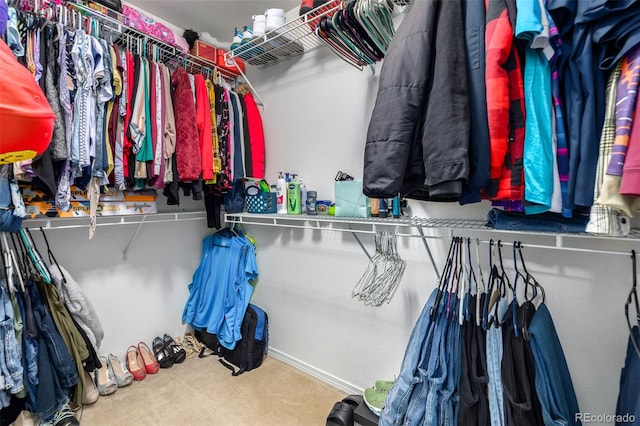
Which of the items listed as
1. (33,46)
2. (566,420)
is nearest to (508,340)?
(566,420)

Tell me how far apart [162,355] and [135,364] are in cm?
16

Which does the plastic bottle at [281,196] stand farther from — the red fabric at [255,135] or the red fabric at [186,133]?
the red fabric at [186,133]

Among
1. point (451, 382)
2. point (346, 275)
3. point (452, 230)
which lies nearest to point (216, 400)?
point (346, 275)

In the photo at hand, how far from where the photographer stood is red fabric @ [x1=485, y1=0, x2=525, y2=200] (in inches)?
32.2

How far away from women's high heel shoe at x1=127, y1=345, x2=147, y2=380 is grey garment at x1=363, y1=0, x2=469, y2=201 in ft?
6.65

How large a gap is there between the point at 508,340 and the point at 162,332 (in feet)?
7.63

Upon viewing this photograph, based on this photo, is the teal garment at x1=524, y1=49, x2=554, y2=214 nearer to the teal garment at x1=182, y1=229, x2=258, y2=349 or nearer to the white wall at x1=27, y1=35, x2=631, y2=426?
the white wall at x1=27, y1=35, x2=631, y2=426

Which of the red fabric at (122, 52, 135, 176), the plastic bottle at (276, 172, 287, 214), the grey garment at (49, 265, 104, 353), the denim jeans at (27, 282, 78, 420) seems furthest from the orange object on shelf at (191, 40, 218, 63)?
the denim jeans at (27, 282, 78, 420)

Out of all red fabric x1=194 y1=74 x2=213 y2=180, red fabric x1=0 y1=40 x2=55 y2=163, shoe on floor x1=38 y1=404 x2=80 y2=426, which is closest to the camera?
red fabric x1=0 y1=40 x2=55 y2=163

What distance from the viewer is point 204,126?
1.88 metres

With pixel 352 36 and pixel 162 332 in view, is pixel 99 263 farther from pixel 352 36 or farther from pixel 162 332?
pixel 352 36

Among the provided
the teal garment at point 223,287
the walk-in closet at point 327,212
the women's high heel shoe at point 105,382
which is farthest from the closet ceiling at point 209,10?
the women's high heel shoe at point 105,382

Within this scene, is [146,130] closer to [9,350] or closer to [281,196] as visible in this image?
[281,196]

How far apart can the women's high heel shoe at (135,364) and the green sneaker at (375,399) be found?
1492 mm
